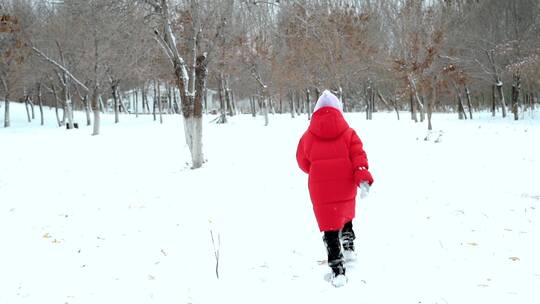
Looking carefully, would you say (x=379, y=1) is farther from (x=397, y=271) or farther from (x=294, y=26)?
(x=397, y=271)

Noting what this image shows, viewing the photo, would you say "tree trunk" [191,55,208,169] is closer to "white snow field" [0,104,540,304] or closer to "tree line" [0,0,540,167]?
"tree line" [0,0,540,167]

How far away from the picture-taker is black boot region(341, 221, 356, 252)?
472cm

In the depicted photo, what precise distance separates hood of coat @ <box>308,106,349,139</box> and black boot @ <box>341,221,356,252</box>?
117 cm

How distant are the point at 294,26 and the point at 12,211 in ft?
30.1

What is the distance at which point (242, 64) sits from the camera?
3238cm

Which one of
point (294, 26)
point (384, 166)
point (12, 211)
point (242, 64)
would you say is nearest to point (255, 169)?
point (384, 166)

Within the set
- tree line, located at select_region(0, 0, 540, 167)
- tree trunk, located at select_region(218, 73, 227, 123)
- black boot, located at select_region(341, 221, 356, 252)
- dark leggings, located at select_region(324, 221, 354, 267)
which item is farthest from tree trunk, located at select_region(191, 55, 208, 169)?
tree trunk, located at select_region(218, 73, 227, 123)

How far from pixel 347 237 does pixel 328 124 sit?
1.42 meters

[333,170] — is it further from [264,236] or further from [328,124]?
[264,236]

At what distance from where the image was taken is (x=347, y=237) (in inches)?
187

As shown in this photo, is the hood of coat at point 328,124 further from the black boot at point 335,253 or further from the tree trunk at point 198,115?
the tree trunk at point 198,115

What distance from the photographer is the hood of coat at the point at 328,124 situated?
4215 millimetres

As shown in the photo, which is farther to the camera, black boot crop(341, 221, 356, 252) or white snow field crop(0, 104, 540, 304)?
black boot crop(341, 221, 356, 252)

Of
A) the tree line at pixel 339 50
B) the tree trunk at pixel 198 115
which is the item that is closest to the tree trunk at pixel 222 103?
the tree line at pixel 339 50
